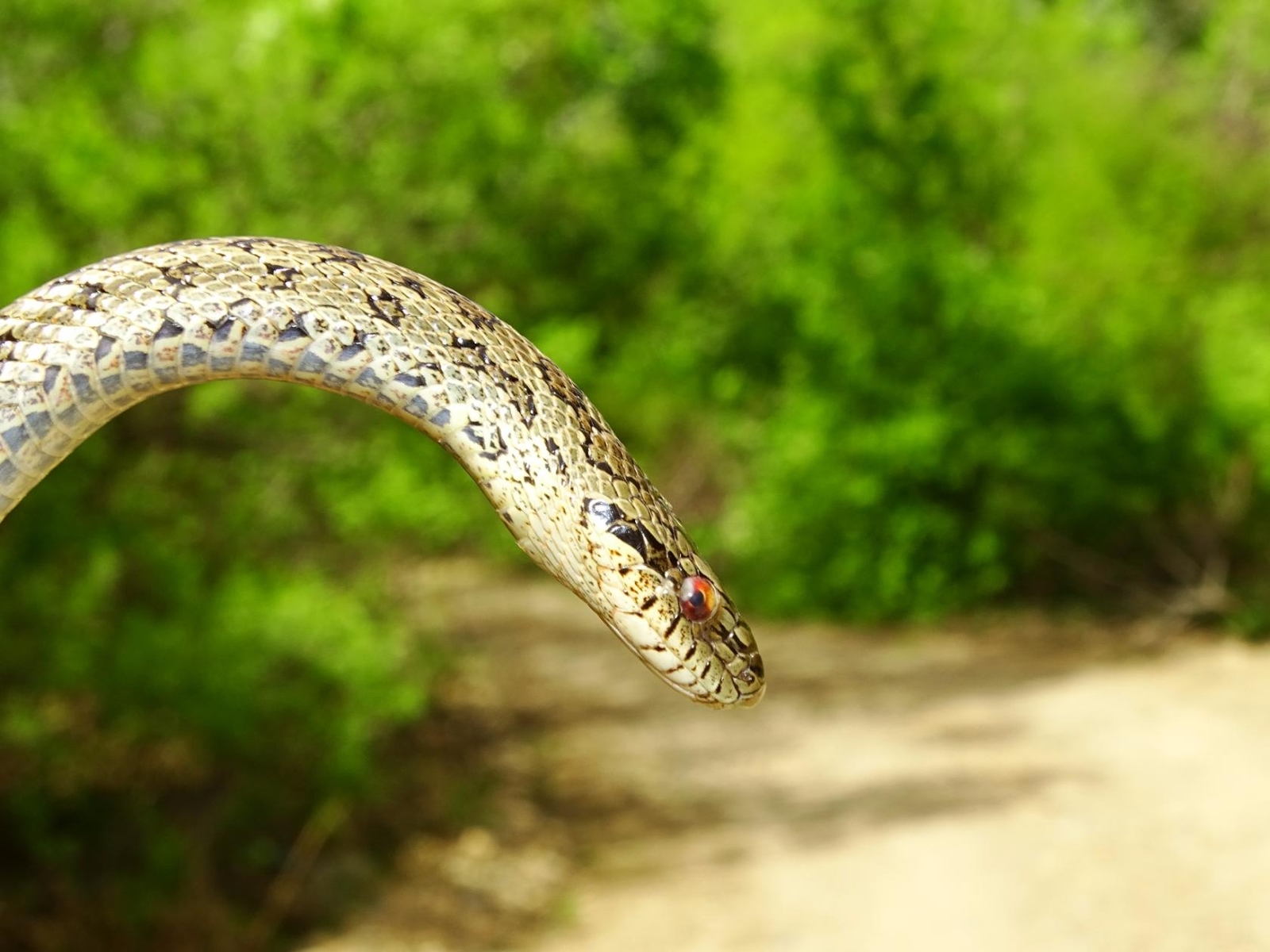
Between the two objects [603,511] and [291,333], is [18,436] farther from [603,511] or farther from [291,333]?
[603,511]

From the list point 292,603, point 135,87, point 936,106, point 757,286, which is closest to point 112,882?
point 292,603

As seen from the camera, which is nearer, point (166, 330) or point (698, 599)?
point (166, 330)

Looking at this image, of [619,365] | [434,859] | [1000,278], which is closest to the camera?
[434,859]

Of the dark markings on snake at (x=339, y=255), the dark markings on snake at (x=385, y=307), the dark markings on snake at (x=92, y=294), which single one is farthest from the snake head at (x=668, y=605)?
the dark markings on snake at (x=92, y=294)

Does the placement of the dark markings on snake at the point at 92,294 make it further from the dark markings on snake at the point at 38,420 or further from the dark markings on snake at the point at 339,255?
the dark markings on snake at the point at 339,255

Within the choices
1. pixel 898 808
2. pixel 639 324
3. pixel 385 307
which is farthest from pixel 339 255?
pixel 639 324

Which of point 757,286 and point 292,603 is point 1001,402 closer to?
point 757,286

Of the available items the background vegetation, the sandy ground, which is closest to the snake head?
the background vegetation
